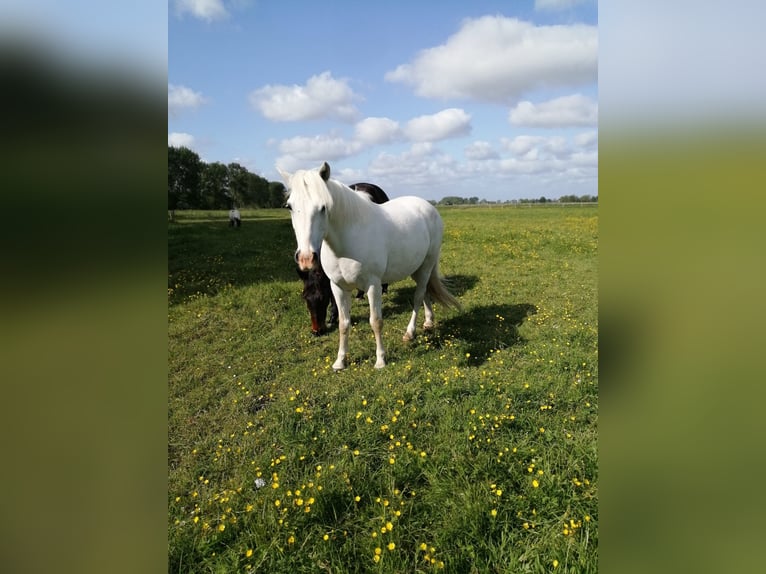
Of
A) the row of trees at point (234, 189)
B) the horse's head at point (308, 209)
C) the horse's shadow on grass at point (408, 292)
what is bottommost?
the horse's shadow on grass at point (408, 292)

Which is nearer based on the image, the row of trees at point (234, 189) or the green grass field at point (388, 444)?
the green grass field at point (388, 444)

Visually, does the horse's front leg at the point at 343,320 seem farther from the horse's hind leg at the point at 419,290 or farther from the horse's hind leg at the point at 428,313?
the horse's hind leg at the point at 428,313

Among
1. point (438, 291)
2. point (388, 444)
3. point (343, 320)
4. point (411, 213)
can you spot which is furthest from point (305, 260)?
point (438, 291)

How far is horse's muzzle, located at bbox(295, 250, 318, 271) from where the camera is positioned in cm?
358

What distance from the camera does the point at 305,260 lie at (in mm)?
3613

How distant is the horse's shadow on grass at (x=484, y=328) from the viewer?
17.9 ft

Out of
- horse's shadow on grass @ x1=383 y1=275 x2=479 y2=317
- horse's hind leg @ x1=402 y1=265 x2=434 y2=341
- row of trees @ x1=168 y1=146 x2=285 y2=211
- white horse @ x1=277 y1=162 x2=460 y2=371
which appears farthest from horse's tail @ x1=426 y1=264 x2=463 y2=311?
row of trees @ x1=168 y1=146 x2=285 y2=211

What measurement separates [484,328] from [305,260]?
12.3 ft

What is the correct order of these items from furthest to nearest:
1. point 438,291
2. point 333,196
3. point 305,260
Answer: point 438,291
point 333,196
point 305,260
